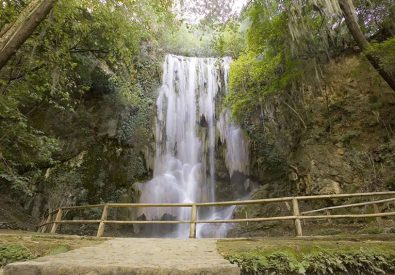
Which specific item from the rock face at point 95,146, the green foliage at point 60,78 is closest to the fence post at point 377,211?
the green foliage at point 60,78

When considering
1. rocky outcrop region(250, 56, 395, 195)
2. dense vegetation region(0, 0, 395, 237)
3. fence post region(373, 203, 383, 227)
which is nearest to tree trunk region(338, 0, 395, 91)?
dense vegetation region(0, 0, 395, 237)

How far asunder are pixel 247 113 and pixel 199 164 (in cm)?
388

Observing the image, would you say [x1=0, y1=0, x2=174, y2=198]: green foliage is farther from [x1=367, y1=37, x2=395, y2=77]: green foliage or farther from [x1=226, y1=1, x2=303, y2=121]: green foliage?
[x1=367, y1=37, x2=395, y2=77]: green foliage

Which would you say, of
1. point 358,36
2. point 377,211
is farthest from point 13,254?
→ point 358,36

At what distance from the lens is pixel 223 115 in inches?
711

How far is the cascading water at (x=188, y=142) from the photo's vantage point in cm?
1477

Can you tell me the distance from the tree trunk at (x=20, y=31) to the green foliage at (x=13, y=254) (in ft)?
11.5

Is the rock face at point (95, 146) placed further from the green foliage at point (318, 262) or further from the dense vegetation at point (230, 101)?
the green foliage at point (318, 262)

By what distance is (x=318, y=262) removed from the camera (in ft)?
14.8

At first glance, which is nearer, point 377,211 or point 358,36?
point 377,211

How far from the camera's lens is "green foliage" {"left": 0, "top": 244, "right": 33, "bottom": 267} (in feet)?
15.1

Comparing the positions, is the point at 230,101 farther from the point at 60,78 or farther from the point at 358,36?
the point at 60,78

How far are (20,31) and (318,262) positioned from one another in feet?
22.6

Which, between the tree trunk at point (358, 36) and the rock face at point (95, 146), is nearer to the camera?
the tree trunk at point (358, 36)
